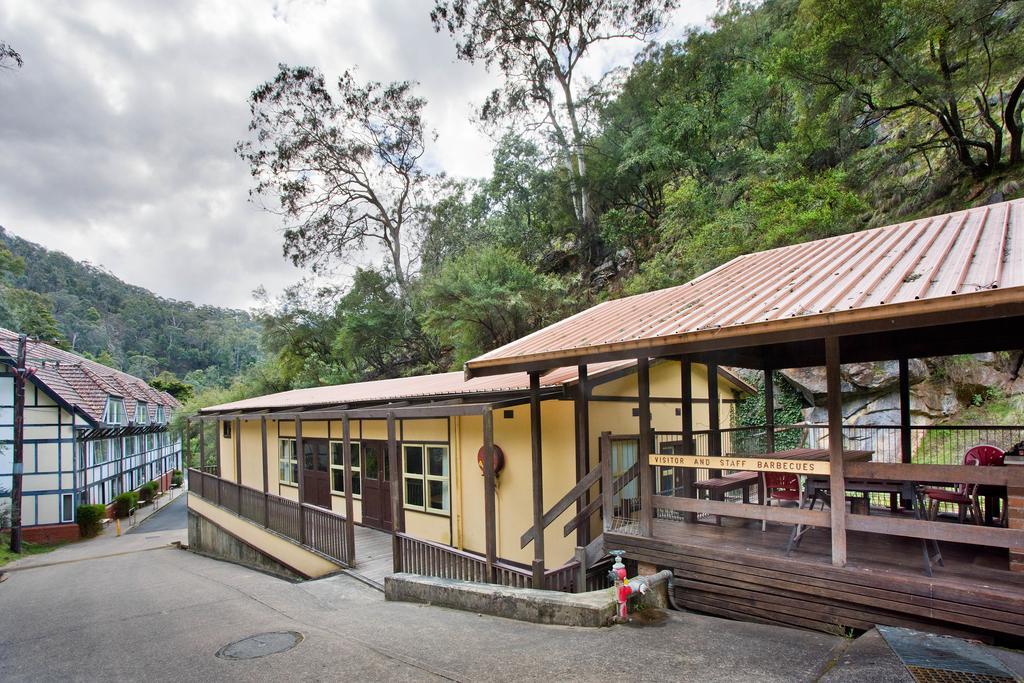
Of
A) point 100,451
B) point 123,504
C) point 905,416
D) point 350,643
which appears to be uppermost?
point 905,416

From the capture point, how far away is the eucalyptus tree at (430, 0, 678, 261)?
77.3ft

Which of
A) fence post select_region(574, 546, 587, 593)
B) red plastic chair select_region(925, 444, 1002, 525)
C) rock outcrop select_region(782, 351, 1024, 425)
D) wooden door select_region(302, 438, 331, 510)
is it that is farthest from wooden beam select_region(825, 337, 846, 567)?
wooden door select_region(302, 438, 331, 510)

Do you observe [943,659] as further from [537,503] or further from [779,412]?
[779,412]

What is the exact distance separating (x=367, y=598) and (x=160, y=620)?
295 centimetres

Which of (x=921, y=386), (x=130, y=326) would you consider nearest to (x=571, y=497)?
(x=921, y=386)

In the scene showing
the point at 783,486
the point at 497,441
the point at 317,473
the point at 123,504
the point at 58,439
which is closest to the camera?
the point at 783,486

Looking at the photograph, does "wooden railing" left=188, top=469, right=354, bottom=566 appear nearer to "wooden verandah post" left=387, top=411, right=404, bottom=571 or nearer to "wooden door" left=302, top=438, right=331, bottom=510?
"wooden door" left=302, top=438, right=331, bottom=510

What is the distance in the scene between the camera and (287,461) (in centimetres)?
1428

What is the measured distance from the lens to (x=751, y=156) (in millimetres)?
17000

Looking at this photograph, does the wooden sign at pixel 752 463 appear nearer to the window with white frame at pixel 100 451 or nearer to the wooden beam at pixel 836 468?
the wooden beam at pixel 836 468

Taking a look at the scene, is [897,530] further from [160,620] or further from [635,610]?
[160,620]

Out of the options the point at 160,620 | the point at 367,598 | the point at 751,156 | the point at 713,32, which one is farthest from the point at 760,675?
the point at 713,32

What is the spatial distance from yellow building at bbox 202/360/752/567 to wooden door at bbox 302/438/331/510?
0.10 meters

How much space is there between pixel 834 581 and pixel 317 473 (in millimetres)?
11964
